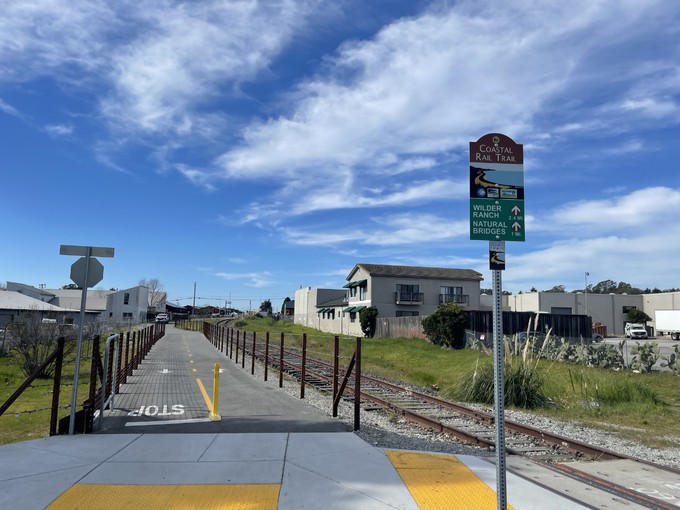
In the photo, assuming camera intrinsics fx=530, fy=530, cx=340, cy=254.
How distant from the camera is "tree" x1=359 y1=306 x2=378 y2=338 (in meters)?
51.3

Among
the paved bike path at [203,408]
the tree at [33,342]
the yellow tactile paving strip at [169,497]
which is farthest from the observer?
the tree at [33,342]

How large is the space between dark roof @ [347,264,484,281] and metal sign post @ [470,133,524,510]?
5227cm

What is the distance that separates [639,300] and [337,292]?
146 feet

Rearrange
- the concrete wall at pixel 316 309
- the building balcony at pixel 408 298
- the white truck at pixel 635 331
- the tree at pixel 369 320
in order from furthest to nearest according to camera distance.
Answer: the concrete wall at pixel 316 309 < the white truck at pixel 635 331 < the building balcony at pixel 408 298 < the tree at pixel 369 320

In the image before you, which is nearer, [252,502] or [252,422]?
[252,502]

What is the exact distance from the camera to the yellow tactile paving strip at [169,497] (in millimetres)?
5086

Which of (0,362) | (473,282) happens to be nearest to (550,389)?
(0,362)

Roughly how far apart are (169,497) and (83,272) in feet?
14.8

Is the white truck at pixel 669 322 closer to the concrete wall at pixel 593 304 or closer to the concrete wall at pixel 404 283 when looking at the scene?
the concrete wall at pixel 593 304

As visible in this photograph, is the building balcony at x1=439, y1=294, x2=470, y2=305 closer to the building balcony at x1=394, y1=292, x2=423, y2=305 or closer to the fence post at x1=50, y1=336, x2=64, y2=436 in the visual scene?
the building balcony at x1=394, y1=292, x2=423, y2=305

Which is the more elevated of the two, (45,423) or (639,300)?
(639,300)

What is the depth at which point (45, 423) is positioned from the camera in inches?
418

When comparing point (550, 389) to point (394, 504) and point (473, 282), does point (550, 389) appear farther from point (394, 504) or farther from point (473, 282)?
point (473, 282)

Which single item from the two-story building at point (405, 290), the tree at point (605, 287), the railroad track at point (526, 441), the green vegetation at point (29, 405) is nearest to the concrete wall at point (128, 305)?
the two-story building at point (405, 290)
